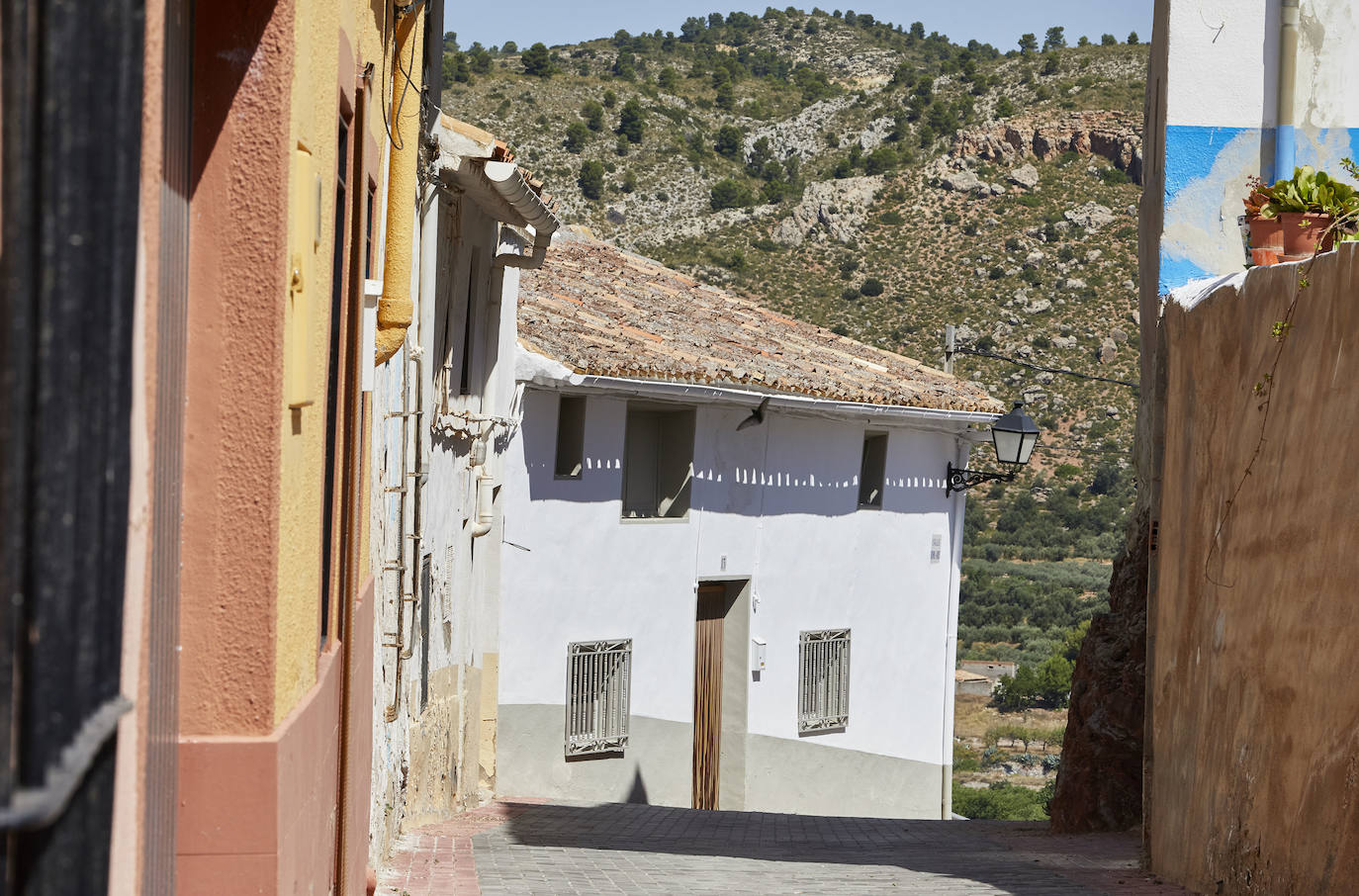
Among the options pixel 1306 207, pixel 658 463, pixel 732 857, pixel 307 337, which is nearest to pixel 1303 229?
pixel 1306 207

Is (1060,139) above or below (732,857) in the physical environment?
above

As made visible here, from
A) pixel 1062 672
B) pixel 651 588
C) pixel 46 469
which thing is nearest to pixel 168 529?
pixel 46 469

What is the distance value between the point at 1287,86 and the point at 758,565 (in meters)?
8.87

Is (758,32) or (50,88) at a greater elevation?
(758,32)

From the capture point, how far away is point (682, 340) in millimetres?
17094

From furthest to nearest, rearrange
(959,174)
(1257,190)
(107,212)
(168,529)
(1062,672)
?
(959,174)
(1062,672)
(1257,190)
(168,529)
(107,212)

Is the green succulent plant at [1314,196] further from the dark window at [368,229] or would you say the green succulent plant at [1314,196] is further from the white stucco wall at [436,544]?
the white stucco wall at [436,544]

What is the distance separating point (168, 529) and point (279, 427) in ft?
1.11

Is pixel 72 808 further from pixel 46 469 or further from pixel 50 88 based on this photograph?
pixel 50 88

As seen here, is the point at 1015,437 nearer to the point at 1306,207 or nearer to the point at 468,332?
the point at 468,332

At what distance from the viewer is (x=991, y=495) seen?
41.3 meters

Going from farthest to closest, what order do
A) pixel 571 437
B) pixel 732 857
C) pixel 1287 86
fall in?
pixel 571 437 → pixel 1287 86 → pixel 732 857

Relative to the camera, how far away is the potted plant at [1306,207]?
7391 mm

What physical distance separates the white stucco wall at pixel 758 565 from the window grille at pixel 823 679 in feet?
0.44
